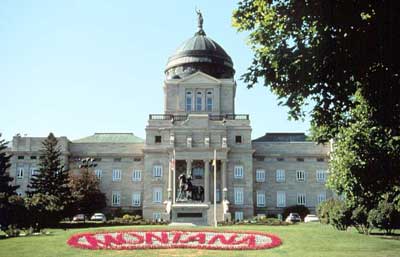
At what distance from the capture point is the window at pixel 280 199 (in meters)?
73.2

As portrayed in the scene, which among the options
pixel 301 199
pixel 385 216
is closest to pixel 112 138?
pixel 301 199

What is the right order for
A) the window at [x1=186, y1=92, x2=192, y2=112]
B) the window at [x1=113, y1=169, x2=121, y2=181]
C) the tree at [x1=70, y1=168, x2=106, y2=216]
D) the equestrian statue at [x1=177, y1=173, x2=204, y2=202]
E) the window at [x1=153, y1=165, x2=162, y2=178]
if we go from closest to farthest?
the equestrian statue at [x1=177, y1=173, x2=204, y2=202] < the tree at [x1=70, y1=168, x2=106, y2=216] < the window at [x1=153, y1=165, x2=162, y2=178] < the window at [x1=113, y1=169, x2=121, y2=181] < the window at [x1=186, y1=92, x2=192, y2=112]

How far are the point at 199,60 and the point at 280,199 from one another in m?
24.5

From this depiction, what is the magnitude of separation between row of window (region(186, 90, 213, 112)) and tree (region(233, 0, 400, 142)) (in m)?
59.2

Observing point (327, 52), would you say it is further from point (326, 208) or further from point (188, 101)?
point (188, 101)

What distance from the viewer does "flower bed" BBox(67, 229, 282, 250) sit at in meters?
27.6

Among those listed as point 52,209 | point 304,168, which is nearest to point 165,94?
point 304,168

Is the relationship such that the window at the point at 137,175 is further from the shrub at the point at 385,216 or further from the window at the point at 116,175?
the shrub at the point at 385,216

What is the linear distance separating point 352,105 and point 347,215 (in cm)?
2698

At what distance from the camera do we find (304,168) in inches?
2940

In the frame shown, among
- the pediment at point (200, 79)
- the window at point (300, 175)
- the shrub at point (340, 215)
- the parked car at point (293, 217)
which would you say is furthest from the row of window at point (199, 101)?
the shrub at point (340, 215)

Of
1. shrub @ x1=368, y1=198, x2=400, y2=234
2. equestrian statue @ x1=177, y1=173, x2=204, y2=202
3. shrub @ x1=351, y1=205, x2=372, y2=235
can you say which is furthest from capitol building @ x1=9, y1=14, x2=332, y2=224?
shrub @ x1=368, y1=198, x2=400, y2=234

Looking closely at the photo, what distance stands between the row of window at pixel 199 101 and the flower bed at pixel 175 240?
44.2 metres

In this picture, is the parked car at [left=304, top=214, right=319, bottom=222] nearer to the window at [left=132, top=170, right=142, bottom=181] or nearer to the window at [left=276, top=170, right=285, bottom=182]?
the window at [left=276, top=170, right=285, bottom=182]
